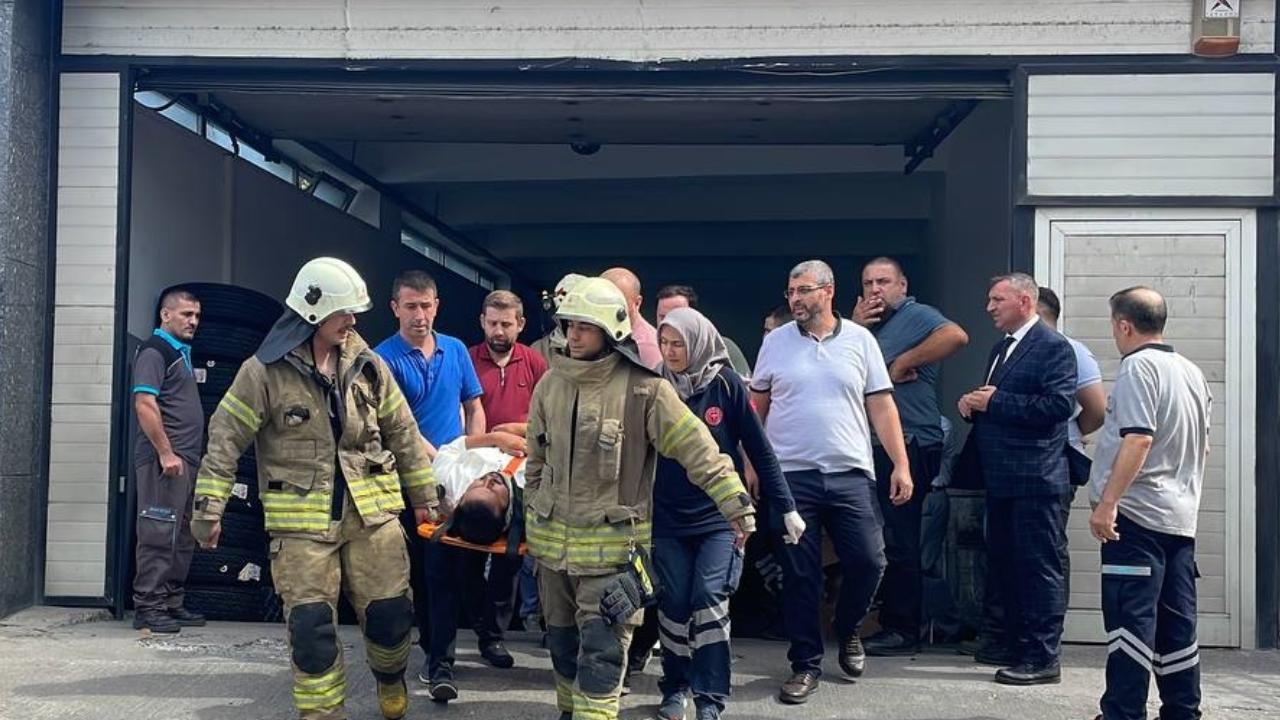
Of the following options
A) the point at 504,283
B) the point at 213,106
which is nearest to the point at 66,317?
the point at 213,106

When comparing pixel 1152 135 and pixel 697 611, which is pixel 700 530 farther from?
pixel 1152 135

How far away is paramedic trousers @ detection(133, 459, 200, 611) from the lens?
7.11 m

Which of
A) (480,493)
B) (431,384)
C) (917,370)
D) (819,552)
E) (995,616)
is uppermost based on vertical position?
(917,370)

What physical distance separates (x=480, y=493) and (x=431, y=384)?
92 cm

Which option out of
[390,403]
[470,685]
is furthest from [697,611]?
[390,403]

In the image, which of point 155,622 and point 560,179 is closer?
point 155,622

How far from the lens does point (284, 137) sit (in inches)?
432

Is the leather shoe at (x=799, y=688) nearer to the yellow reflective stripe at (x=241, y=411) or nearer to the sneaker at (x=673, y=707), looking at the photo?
the sneaker at (x=673, y=707)

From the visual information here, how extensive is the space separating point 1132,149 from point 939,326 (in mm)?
1440

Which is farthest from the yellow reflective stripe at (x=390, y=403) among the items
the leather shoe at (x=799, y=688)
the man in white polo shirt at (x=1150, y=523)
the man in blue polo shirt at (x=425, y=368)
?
the man in white polo shirt at (x=1150, y=523)

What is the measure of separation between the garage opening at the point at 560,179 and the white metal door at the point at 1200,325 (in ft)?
3.35

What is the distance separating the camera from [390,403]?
5426 mm

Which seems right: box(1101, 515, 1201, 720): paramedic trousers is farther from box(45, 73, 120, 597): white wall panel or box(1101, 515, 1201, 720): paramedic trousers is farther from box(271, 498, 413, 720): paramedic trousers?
box(45, 73, 120, 597): white wall panel

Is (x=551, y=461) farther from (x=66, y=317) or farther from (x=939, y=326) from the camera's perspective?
(x=66, y=317)
